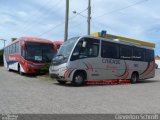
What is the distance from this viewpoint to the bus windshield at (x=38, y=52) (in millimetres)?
23109

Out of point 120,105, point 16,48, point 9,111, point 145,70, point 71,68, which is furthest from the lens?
point 16,48

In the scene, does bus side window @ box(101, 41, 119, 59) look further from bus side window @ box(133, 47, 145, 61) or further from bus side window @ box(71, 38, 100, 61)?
bus side window @ box(133, 47, 145, 61)

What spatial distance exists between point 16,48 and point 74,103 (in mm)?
17340

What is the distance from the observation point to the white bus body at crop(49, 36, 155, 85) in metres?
16.4

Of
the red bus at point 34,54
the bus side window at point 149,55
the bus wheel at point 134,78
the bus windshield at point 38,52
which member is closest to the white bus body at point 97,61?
the bus wheel at point 134,78

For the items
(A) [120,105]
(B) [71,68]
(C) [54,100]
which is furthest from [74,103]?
(B) [71,68]

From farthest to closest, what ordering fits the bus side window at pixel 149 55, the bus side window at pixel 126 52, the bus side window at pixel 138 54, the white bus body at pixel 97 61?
the bus side window at pixel 149 55, the bus side window at pixel 138 54, the bus side window at pixel 126 52, the white bus body at pixel 97 61

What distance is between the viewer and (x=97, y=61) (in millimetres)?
17906

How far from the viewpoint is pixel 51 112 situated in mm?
8312

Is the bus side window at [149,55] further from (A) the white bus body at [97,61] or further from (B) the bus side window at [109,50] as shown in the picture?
(B) the bus side window at [109,50]

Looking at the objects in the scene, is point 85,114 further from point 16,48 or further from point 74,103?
point 16,48

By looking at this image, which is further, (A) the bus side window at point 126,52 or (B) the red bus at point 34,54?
(B) the red bus at point 34,54

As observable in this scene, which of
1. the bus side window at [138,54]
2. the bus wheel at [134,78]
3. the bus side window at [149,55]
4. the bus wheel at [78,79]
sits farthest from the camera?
the bus side window at [149,55]

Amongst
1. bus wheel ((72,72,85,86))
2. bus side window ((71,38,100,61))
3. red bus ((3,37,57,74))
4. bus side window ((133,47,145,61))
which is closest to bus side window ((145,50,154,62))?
bus side window ((133,47,145,61))
